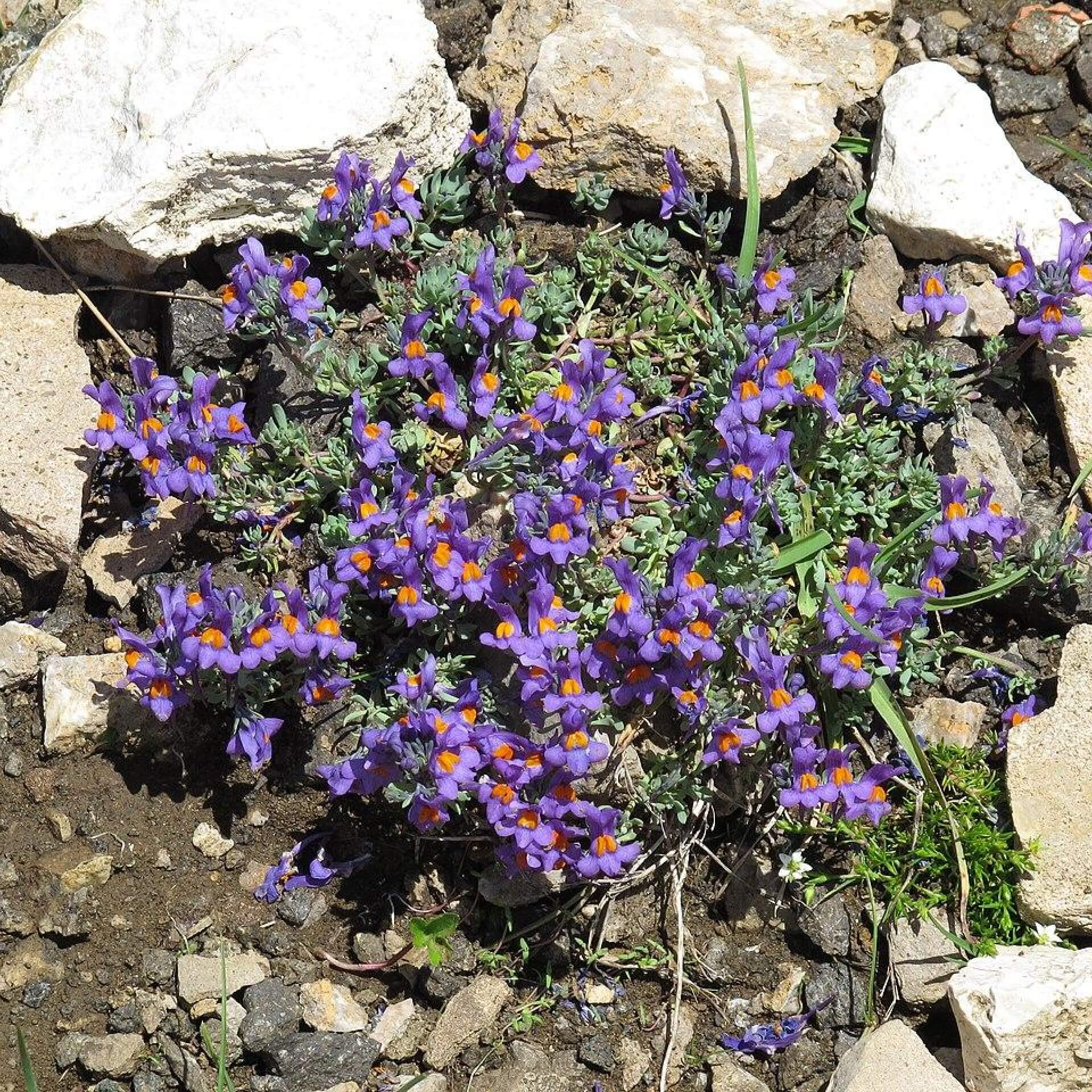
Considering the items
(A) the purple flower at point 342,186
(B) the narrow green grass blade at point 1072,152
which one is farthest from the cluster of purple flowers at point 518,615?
(B) the narrow green grass blade at point 1072,152

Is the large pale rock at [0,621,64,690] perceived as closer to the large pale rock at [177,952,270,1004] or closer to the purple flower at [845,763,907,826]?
the large pale rock at [177,952,270,1004]

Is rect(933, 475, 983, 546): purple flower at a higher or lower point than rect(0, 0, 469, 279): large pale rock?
lower

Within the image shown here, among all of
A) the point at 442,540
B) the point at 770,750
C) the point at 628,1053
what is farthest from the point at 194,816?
the point at 770,750

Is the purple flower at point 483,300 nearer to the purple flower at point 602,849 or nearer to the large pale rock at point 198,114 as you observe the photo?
the large pale rock at point 198,114

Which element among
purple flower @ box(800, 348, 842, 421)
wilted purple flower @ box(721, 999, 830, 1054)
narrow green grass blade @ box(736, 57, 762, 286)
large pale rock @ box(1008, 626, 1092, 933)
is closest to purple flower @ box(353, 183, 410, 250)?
narrow green grass blade @ box(736, 57, 762, 286)

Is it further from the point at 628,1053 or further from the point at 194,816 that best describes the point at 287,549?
the point at 628,1053
